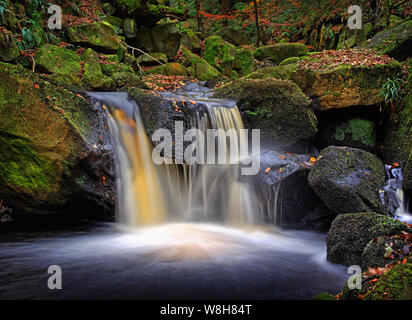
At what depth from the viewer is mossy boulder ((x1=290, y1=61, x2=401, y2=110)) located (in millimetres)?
7570

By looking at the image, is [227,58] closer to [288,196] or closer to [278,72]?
[278,72]

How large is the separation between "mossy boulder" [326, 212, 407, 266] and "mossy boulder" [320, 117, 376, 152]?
15.7 ft

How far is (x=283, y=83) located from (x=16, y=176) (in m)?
6.59

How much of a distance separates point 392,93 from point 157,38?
33.7ft

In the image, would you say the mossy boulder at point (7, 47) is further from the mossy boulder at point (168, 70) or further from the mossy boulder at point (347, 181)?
the mossy boulder at point (347, 181)

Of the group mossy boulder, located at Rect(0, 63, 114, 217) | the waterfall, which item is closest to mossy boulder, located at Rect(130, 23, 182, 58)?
the waterfall

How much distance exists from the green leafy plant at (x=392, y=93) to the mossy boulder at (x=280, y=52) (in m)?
7.83

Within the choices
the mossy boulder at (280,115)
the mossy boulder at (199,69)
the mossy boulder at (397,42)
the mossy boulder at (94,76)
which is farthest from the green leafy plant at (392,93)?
the mossy boulder at (94,76)

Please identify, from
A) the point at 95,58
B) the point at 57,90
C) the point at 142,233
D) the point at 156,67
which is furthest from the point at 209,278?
the point at 156,67

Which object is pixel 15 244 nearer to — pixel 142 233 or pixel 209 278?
pixel 142 233

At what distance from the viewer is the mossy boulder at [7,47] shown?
689cm

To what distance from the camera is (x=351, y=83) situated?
7625 mm

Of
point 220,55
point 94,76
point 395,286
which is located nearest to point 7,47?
point 94,76

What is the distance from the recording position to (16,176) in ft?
16.6
